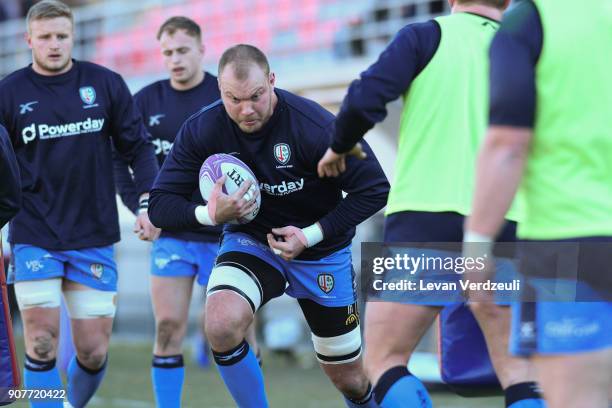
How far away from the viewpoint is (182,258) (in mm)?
7082

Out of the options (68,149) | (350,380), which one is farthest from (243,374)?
(68,149)

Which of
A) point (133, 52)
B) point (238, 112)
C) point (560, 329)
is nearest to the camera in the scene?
point (560, 329)

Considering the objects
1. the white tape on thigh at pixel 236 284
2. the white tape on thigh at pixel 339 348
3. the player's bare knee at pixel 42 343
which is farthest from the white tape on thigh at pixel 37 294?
the white tape on thigh at pixel 339 348

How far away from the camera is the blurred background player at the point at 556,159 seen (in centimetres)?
309

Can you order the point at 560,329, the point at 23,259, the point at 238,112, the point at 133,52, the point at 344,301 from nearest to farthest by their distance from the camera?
the point at 560,329, the point at 238,112, the point at 344,301, the point at 23,259, the point at 133,52

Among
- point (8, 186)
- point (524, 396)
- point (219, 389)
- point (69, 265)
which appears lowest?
point (219, 389)

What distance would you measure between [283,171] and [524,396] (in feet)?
5.63

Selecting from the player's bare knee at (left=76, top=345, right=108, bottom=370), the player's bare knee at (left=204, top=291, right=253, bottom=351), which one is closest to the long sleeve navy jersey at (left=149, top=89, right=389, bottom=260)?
the player's bare knee at (left=204, top=291, right=253, bottom=351)

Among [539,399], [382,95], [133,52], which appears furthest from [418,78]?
[133,52]

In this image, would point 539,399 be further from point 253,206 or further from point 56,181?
point 56,181

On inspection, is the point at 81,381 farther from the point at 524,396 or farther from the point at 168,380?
the point at 524,396

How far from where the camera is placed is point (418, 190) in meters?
4.28

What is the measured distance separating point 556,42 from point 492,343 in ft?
5.01

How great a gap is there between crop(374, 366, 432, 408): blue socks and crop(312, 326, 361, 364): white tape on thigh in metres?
1.27
